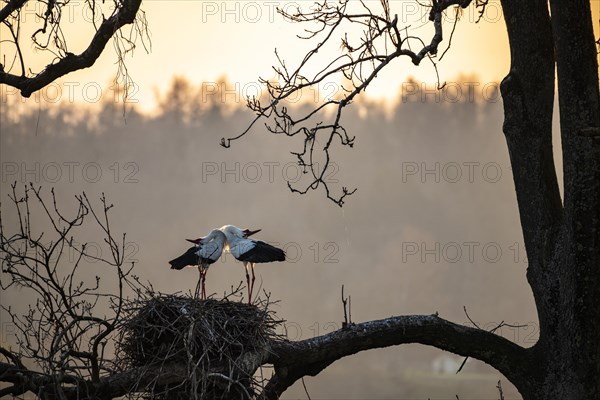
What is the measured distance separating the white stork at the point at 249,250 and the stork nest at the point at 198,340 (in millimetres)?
1645

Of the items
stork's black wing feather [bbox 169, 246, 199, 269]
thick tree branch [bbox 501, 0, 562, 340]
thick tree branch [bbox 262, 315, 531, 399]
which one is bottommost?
thick tree branch [bbox 262, 315, 531, 399]

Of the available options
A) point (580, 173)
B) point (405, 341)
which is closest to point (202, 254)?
point (405, 341)

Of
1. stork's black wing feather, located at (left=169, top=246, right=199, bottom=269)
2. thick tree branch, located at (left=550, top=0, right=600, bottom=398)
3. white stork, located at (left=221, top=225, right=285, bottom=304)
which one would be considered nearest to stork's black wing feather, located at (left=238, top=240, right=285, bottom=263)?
white stork, located at (left=221, top=225, right=285, bottom=304)

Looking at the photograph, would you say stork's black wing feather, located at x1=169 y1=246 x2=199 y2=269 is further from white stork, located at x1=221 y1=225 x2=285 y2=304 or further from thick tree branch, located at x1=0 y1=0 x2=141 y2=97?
thick tree branch, located at x1=0 y1=0 x2=141 y2=97

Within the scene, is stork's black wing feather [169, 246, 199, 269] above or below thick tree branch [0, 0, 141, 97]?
below

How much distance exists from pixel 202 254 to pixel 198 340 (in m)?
2.05

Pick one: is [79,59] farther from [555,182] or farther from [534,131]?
[555,182]

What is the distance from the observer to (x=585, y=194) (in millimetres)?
6727

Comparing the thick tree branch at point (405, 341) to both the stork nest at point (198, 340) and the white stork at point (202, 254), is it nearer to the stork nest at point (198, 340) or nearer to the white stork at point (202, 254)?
the stork nest at point (198, 340)

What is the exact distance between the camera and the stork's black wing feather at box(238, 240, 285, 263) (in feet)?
28.6

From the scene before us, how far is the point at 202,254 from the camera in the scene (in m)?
8.60

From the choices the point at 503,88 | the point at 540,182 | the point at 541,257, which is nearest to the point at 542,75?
the point at 503,88

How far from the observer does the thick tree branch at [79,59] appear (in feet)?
25.3

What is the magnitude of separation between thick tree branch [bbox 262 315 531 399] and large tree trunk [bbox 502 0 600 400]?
204mm
